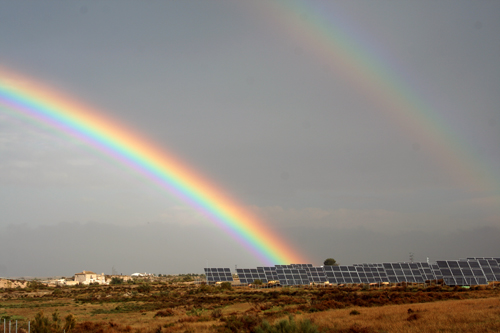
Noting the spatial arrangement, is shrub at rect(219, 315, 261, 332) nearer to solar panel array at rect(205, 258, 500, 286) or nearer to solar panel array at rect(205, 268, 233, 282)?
solar panel array at rect(205, 258, 500, 286)

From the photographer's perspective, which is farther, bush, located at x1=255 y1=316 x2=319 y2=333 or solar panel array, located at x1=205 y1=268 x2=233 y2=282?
solar panel array, located at x1=205 y1=268 x2=233 y2=282

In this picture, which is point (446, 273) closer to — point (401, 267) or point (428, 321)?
point (401, 267)

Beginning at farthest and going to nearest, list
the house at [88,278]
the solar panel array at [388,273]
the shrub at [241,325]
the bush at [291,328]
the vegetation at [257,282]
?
the house at [88,278]
the vegetation at [257,282]
the solar panel array at [388,273]
the shrub at [241,325]
the bush at [291,328]

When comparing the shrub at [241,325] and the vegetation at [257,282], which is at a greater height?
the vegetation at [257,282]

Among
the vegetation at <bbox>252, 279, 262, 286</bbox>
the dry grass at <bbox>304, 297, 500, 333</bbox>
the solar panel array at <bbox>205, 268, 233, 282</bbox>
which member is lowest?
the dry grass at <bbox>304, 297, 500, 333</bbox>

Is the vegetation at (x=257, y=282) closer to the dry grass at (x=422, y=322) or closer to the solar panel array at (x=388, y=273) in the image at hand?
the solar panel array at (x=388, y=273)

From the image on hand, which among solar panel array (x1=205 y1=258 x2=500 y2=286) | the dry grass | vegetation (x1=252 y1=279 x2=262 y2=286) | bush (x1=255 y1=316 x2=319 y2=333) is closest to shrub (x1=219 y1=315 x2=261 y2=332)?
bush (x1=255 y1=316 x2=319 y2=333)

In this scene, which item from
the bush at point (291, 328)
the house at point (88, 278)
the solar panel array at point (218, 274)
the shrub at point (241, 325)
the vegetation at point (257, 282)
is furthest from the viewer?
the house at point (88, 278)

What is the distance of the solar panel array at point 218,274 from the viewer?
10403 centimetres

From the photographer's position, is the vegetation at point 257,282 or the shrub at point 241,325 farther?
the vegetation at point 257,282

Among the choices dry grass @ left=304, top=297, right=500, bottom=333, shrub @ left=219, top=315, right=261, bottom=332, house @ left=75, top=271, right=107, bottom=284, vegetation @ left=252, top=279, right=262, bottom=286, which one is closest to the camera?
dry grass @ left=304, top=297, right=500, bottom=333

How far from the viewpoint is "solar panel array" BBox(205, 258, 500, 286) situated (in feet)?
207

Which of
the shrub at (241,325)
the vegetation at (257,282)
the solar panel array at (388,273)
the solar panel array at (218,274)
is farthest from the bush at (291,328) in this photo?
the solar panel array at (218,274)

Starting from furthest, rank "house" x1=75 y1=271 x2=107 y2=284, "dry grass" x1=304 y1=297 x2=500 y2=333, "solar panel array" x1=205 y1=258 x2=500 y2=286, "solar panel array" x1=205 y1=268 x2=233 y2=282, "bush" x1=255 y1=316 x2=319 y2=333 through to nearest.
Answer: "house" x1=75 y1=271 x2=107 y2=284 → "solar panel array" x1=205 y1=268 x2=233 y2=282 → "solar panel array" x1=205 y1=258 x2=500 y2=286 → "dry grass" x1=304 y1=297 x2=500 y2=333 → "bush" x1=255 y1=316 x2=319 y2=333
